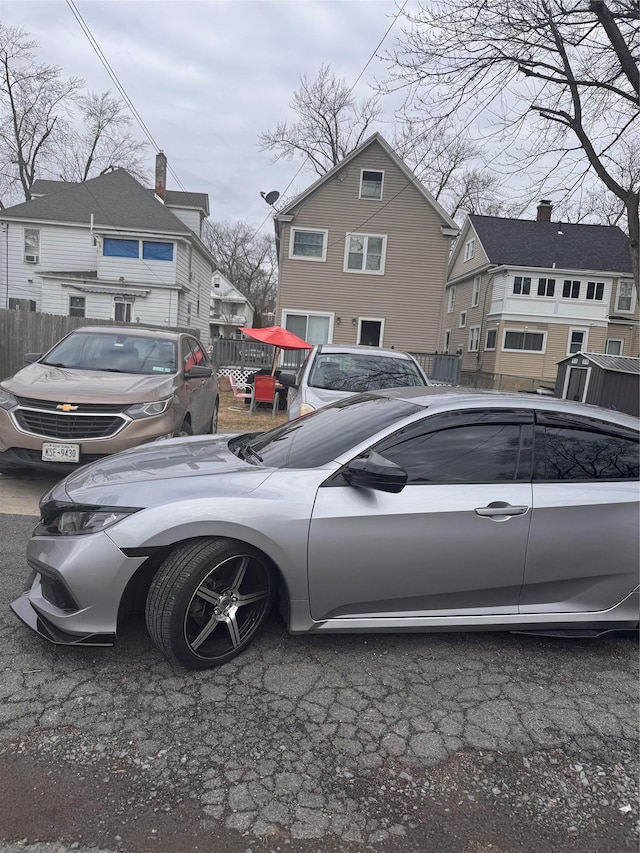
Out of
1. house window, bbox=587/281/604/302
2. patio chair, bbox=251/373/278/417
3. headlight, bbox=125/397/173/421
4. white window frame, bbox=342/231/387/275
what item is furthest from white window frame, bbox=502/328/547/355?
headlight, bbox=125/397/173/421

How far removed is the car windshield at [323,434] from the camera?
321 centimetres

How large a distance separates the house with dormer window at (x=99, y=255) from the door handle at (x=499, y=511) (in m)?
23.2

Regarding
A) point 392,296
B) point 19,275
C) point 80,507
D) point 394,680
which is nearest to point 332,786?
point 394,680

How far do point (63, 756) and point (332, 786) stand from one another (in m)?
1.06

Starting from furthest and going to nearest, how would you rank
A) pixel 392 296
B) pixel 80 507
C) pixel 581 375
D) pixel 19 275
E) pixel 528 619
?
pixel 19 275 → pixel 392 296 → pixel 581 375 → pixel 528 619 → pixel 80 507

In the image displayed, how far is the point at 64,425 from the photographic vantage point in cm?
545

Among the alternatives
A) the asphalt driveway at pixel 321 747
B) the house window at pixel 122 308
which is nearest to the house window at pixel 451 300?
the house window at pixel 122 308

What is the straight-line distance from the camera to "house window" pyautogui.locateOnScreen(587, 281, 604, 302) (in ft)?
95.8

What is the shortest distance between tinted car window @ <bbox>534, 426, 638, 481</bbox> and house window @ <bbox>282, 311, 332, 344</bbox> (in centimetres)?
1938

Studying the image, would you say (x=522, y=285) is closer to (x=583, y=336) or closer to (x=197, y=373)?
(x=583, y=336)

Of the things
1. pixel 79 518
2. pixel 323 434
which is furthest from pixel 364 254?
pixel 79 518

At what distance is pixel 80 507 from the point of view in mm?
2898

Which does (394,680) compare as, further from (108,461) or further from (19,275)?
(19,275)

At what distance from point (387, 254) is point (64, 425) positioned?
18.6m
